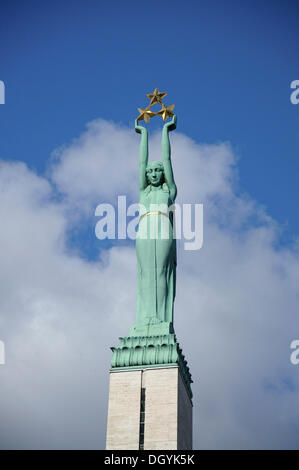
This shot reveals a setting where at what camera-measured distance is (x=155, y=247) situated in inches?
1168

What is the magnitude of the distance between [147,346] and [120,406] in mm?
2417

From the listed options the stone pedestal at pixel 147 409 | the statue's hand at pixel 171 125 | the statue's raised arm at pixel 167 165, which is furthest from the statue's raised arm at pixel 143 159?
the stone pedestal at pixel 147 409

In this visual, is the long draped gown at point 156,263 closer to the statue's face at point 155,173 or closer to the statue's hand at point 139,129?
the statue's face at point 155,173

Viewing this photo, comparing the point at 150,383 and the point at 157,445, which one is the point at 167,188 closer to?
the point at 150,383

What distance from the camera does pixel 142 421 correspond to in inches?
1016

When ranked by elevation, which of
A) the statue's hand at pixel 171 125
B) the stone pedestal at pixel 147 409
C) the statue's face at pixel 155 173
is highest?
the statue's hand at pixel 171 125

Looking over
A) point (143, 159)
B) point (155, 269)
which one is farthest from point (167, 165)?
point (155, 269)

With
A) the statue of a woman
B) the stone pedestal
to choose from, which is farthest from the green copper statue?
the stone pedestal

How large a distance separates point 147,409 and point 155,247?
678cm

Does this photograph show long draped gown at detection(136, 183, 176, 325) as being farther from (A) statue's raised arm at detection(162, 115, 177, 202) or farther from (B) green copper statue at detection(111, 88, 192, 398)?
(A) statue's raised arm at detection(162, 115, 177, 202)

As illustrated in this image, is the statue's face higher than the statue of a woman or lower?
higher

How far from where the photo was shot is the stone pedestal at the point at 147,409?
997 inches

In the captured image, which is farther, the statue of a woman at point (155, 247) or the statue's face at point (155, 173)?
the statue's face at point (155, 173)

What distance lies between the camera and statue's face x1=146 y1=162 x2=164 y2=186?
31172 mm
